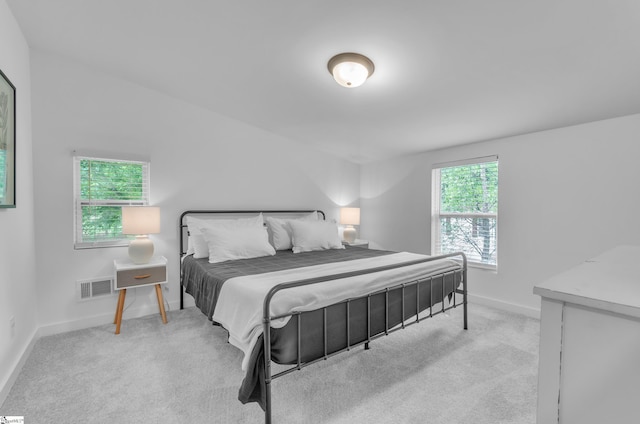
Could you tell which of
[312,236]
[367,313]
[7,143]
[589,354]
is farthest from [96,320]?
[589,354]

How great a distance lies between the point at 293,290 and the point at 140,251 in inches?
77.7

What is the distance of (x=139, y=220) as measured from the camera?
2859mm

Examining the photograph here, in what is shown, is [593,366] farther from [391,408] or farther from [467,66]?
[467,66]

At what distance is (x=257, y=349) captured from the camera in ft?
5.05

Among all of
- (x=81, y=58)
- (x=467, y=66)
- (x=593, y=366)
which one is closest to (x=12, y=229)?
(x=81, y=58)

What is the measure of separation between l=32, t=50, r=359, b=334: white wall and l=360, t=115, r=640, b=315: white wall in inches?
95.7

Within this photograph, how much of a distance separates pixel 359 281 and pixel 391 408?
2.40 ft

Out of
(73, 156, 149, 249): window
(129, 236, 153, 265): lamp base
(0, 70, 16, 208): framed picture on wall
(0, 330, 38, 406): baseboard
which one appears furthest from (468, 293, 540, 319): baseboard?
(0, 70, 16, 208): framed picture on wall

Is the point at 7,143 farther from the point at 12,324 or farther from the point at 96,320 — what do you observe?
the point at 96,320

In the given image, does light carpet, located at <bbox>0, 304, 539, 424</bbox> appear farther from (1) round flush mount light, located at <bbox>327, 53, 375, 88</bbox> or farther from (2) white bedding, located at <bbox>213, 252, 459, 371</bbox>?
(1) round flush mount light, located at <bbox>327, 53, 375, 88</bbox>

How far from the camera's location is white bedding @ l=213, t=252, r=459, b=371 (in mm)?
1611

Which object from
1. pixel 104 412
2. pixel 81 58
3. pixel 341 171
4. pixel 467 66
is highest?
pixel 81 58

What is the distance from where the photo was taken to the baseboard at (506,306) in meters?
3.12

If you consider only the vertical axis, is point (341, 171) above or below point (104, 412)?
above
